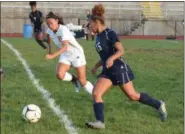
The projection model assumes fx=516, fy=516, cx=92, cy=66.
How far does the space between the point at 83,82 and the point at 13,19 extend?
33648mm

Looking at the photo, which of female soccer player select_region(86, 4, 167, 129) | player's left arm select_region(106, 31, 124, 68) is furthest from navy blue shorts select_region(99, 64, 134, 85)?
player's left arm select_region(106, 31, 124, 68)

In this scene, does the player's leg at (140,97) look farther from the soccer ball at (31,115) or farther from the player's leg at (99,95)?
the soccer ball at (31,115)

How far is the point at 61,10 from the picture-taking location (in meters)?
43.2

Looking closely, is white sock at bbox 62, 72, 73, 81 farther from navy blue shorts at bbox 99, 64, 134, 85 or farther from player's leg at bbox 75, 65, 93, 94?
navy blue shorts at bbox 99, 64, 134, 85

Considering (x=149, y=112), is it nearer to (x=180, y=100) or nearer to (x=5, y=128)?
(x=180, y=100)

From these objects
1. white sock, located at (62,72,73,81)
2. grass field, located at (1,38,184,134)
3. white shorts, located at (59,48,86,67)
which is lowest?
grass field, located at (1,38,184,134)

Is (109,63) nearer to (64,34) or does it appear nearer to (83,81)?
(64,34)

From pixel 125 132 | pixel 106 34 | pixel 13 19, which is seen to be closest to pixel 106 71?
pixel 106 34

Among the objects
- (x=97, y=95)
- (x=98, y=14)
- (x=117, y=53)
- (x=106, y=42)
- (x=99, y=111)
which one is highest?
(x=98, y=14)

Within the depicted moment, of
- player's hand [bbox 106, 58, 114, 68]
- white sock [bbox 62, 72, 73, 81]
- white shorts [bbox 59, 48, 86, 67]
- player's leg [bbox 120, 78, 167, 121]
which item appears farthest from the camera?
white sock [bbox 62, 72, 73, 81]

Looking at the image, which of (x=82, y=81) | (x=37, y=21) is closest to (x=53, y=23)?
(x=82, y=81)

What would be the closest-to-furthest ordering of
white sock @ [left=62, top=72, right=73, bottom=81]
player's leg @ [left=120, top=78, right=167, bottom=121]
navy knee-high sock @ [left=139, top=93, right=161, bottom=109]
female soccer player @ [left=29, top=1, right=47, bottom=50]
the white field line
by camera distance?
the white field line
player's leg @ [left=120, top=78, right=167, bottom=121]
navy knee-high sock @ [left=139, top=93, right=161, bottom=109]
white sock @ [left=62, top=72, right=73, bottom=81]
female soccer player @ [left=29, top=1, right=47, bottom=50]

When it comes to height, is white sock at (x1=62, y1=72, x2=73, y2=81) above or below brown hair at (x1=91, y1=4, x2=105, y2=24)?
below

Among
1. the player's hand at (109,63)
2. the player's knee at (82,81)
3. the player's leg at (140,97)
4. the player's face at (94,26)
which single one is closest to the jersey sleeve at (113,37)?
the player's face at (94,26)
